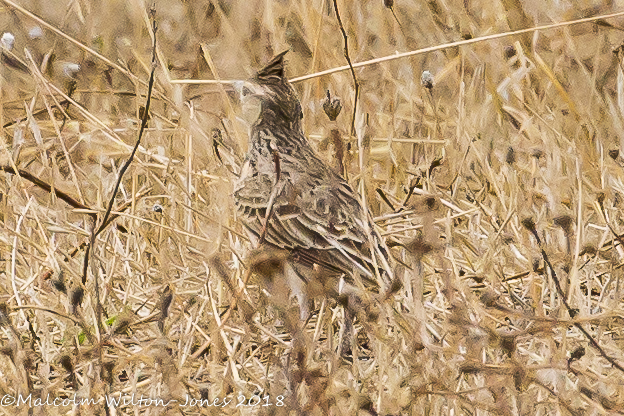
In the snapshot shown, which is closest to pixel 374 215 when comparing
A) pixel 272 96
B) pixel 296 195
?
pixel 272 96

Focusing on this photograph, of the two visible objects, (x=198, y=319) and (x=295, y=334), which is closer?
(x=295, y=334)

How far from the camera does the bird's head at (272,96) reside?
3.57 metres

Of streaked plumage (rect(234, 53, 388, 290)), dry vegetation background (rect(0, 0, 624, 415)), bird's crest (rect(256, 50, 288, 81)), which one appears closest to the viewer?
dry vegetation background (rect(0, 0, 624, 415))

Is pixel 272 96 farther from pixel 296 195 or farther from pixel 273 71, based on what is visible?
pixel 296 195

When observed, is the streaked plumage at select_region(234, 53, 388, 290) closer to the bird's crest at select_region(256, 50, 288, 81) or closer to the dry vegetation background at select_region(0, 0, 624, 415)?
the bird's crest at select_region(256, 50, 288, 81)

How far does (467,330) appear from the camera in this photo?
206 centimetres

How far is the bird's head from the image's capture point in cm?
357

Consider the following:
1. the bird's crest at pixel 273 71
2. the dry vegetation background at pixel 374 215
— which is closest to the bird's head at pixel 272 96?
the bird's crest at pixel 273 71

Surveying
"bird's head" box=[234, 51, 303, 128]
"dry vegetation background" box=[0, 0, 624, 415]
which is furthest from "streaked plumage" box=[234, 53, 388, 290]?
"dry vegetation background" box=[0, 0, 624, 415]

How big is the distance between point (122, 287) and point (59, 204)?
404 millimetres

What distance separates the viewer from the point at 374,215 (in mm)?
3684

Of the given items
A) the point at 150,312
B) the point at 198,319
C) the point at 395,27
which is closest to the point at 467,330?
the point at 198,319

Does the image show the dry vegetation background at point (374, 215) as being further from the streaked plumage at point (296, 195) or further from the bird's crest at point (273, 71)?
the bird's crest at point (273, 71)

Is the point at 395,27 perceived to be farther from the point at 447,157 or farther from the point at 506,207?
the point at 506,207
